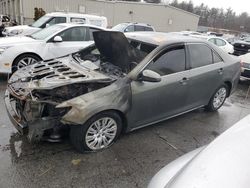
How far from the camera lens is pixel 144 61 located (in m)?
3.81

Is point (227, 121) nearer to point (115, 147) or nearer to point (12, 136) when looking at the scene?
point (115, 147)

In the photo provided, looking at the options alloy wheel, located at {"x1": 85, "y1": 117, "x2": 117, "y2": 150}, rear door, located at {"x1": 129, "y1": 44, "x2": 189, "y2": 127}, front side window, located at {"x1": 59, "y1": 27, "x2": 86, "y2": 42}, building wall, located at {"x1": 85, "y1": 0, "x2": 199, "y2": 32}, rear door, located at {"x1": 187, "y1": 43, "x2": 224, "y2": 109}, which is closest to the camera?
alloy wheel, located at {"x1": 85, "y1": 117, "x2": 117, "y2": 150}

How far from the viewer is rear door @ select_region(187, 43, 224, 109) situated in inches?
175

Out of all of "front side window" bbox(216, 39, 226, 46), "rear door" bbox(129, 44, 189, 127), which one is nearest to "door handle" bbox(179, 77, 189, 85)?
"rear door" bbox(129, 44, 189, 127)

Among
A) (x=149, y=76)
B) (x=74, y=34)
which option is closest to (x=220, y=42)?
(x=74, y=34)

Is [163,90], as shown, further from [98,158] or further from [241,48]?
[241,48]

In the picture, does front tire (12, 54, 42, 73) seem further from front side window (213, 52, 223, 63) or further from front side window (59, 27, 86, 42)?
front side window (213, 52, 223, 63)

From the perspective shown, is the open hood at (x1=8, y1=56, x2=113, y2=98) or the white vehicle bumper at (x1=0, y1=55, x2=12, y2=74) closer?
the open hood at (x1=8, y1=56, x2=113, y2=98)

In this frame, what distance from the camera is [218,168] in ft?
5.70

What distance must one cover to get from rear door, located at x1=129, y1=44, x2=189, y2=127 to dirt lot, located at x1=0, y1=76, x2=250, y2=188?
36cm

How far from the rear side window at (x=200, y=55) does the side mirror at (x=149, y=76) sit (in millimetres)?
1052

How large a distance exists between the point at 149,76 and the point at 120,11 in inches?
1024

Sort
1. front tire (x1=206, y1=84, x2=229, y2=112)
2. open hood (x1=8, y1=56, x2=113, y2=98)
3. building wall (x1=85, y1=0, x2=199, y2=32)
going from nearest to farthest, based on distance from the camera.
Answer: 1. open hood (x1=8, y1=56, x2=113, y2=98)
2. front tire (x1=206, y1=84, x2=229, y2=112)
3. building wall (x1=85, y1=0, x2=199, y2=32)

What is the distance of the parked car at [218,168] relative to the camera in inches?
63.7
